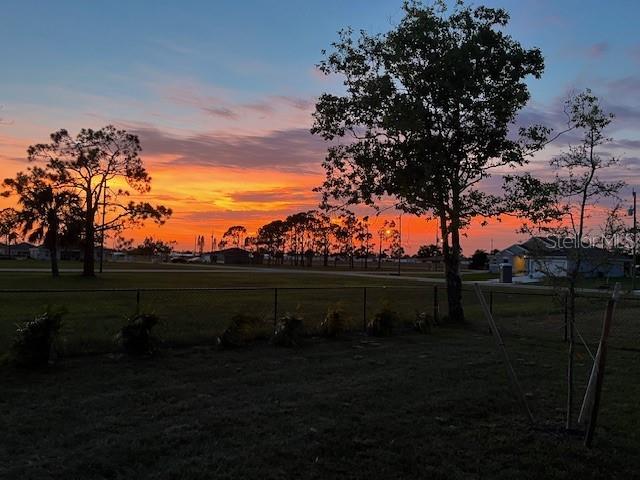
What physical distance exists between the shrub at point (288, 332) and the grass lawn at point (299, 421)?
4.16 feet

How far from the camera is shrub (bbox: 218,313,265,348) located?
11117 mm

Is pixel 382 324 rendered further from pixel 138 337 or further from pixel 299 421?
pixel 299 421

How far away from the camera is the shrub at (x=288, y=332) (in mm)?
11609

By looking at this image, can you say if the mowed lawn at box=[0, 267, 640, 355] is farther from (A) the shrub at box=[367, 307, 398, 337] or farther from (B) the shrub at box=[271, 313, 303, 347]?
(B) the shrub at box=[271, 313, 303, 347]

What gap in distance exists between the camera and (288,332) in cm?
1167

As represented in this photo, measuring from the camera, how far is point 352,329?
14.3 m

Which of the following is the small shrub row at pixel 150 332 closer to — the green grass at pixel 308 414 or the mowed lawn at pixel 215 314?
the green grass at pixel 308 414

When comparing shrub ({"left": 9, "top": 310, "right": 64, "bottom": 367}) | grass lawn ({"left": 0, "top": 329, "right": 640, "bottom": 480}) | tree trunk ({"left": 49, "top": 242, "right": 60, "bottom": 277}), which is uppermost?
tree trunk ({"left": 49, "top": 242, "right": 60, "bottom": 277})

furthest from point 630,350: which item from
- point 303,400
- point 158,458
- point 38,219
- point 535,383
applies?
point 38,219

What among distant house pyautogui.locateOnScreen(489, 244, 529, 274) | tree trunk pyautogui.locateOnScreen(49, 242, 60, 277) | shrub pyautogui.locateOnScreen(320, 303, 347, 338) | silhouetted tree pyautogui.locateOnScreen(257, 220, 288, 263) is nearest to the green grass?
shrub pyautogui.locateOnScreen(320, 303, 347, 338)

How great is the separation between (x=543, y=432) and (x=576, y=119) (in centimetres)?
673

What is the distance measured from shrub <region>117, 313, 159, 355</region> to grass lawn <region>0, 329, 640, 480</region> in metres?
0.36

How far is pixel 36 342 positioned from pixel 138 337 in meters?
1.71

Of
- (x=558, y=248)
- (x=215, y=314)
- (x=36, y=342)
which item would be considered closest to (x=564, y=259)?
(x=558, y=248)
